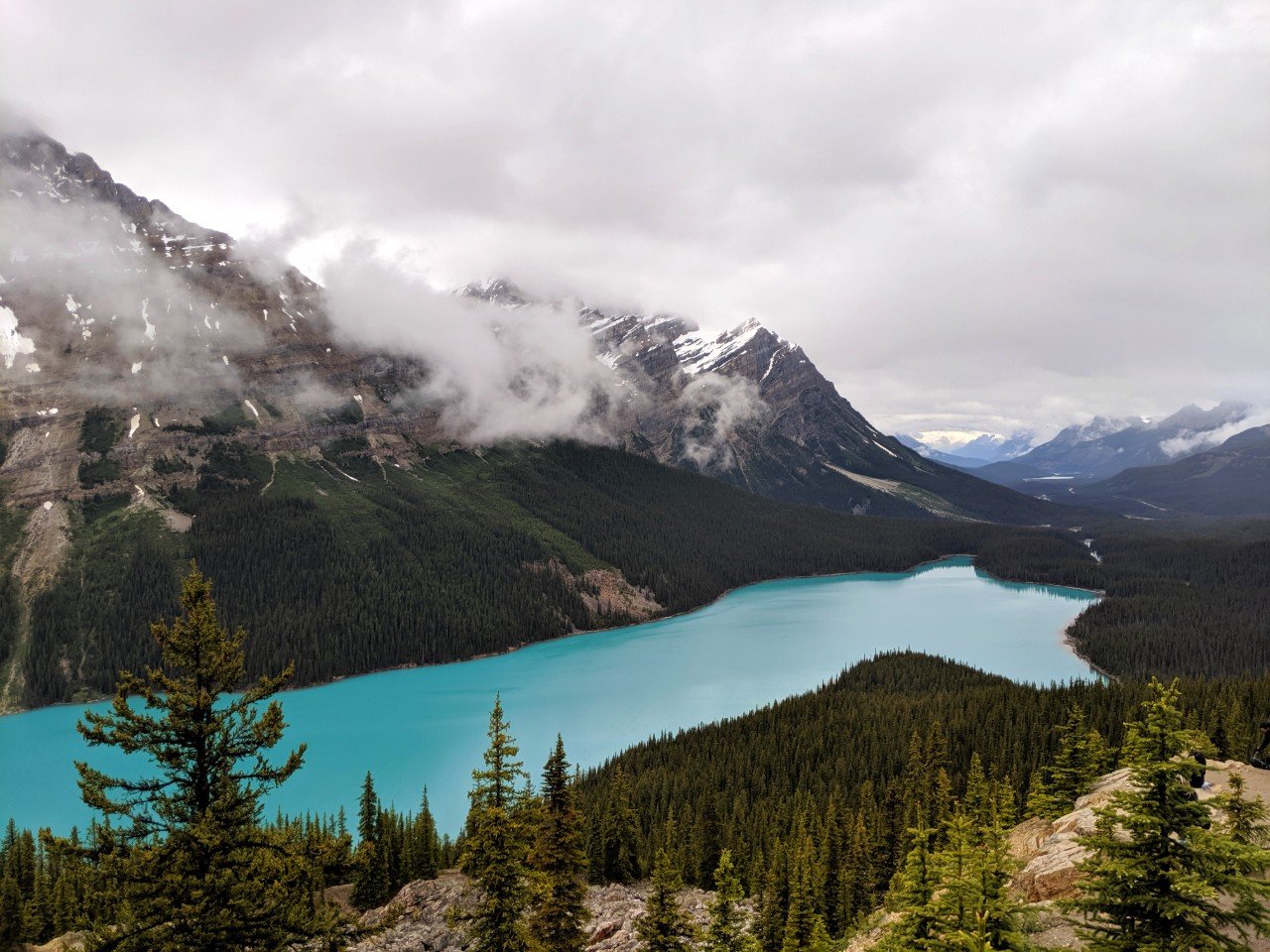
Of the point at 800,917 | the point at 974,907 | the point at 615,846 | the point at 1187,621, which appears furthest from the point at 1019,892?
the point at 1187,621

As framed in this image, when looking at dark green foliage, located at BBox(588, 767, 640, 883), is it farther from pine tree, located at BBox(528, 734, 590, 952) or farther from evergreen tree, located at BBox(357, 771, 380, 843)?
pine tree, located at BBox(528, 734, 590, 952)

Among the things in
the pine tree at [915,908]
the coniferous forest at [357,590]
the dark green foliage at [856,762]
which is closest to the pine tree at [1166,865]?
the pine tree at [915,908]

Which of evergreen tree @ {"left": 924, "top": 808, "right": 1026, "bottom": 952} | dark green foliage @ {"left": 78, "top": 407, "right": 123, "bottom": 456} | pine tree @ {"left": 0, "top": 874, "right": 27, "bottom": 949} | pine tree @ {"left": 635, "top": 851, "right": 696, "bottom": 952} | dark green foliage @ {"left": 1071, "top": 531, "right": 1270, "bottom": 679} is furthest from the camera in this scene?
dark green foliage @ {"left": 78, "top": 407, "right": 123, "bottom": 456}

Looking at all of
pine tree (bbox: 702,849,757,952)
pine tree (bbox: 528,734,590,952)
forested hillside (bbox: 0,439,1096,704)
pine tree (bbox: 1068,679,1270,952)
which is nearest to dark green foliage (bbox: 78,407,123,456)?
forested hillside (bbox: 0,439,1096,704)

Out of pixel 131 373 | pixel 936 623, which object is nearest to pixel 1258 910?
pixel 936 623

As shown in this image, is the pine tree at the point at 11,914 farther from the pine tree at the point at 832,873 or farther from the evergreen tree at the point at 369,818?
the pine tree at the point at 832,873

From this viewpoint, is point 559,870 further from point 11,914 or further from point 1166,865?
point 11,914

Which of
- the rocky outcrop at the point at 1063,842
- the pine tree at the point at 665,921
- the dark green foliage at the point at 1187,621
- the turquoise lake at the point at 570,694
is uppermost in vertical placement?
the rocky outcrop at the point at 1063,842
